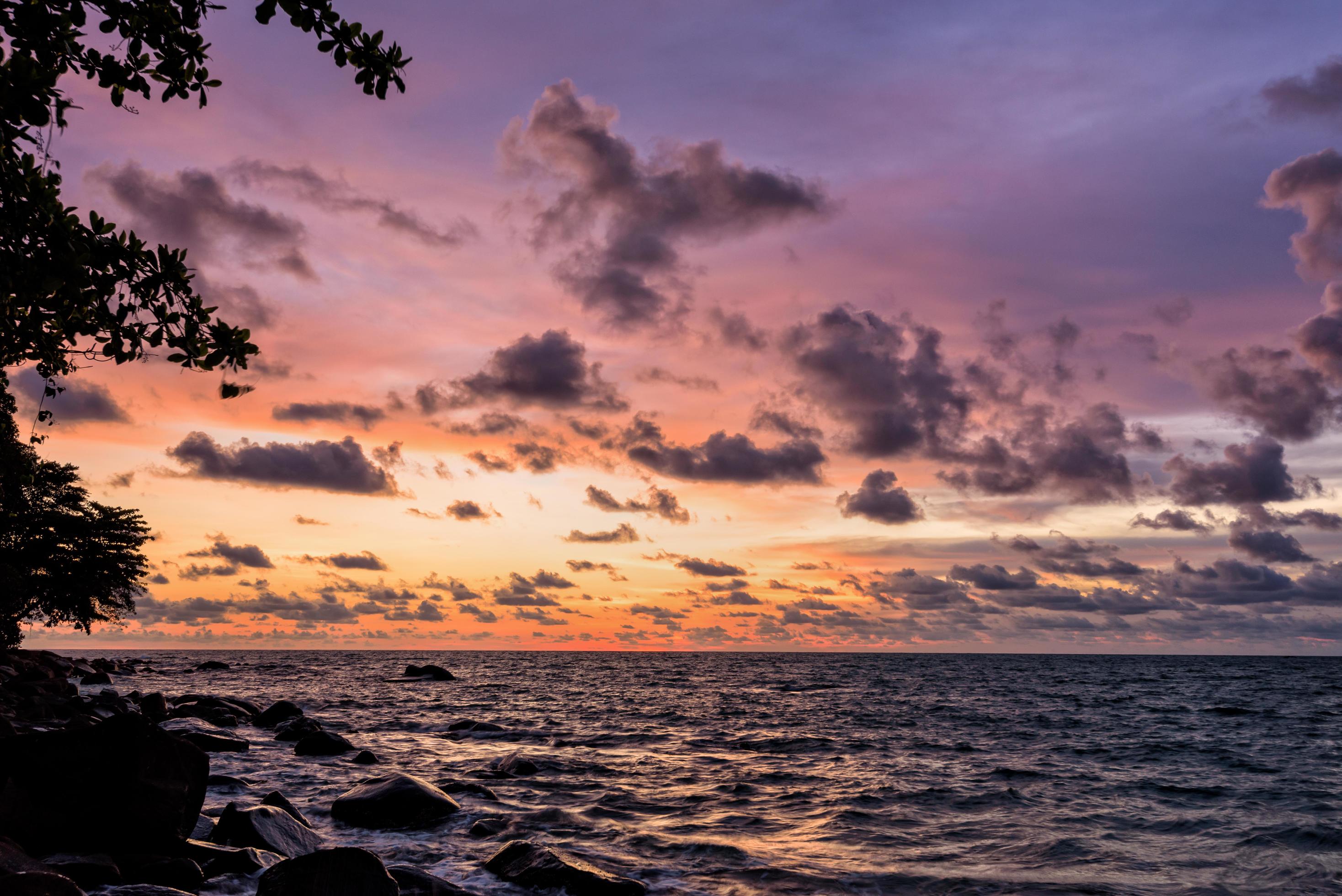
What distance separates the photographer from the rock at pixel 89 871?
9.14 metres

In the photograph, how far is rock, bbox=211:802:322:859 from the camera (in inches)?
472

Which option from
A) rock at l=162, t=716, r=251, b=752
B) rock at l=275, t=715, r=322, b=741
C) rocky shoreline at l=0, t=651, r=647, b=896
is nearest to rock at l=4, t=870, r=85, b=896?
rocky shoreline at l=0, t=651, r=647, b=896

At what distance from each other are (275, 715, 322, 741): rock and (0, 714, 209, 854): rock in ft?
56.8

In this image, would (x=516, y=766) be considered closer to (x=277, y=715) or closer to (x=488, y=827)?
(x=488, y=827)

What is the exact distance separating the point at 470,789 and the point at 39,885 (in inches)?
537

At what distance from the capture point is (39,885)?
693cm

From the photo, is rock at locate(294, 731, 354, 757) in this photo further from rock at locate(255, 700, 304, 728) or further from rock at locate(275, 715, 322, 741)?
rock at locate(255, 700, 304, 728)

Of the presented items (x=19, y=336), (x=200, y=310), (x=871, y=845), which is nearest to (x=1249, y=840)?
(x=871, y=845)

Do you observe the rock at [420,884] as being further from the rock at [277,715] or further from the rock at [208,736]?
the rock at [277,715]

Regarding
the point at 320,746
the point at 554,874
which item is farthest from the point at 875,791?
the point at 320,746

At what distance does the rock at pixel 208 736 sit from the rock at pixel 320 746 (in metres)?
1.63

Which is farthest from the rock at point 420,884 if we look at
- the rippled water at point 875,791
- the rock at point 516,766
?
the rock at point 516,766

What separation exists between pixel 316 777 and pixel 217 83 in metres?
19.0

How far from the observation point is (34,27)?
538 centimetres
